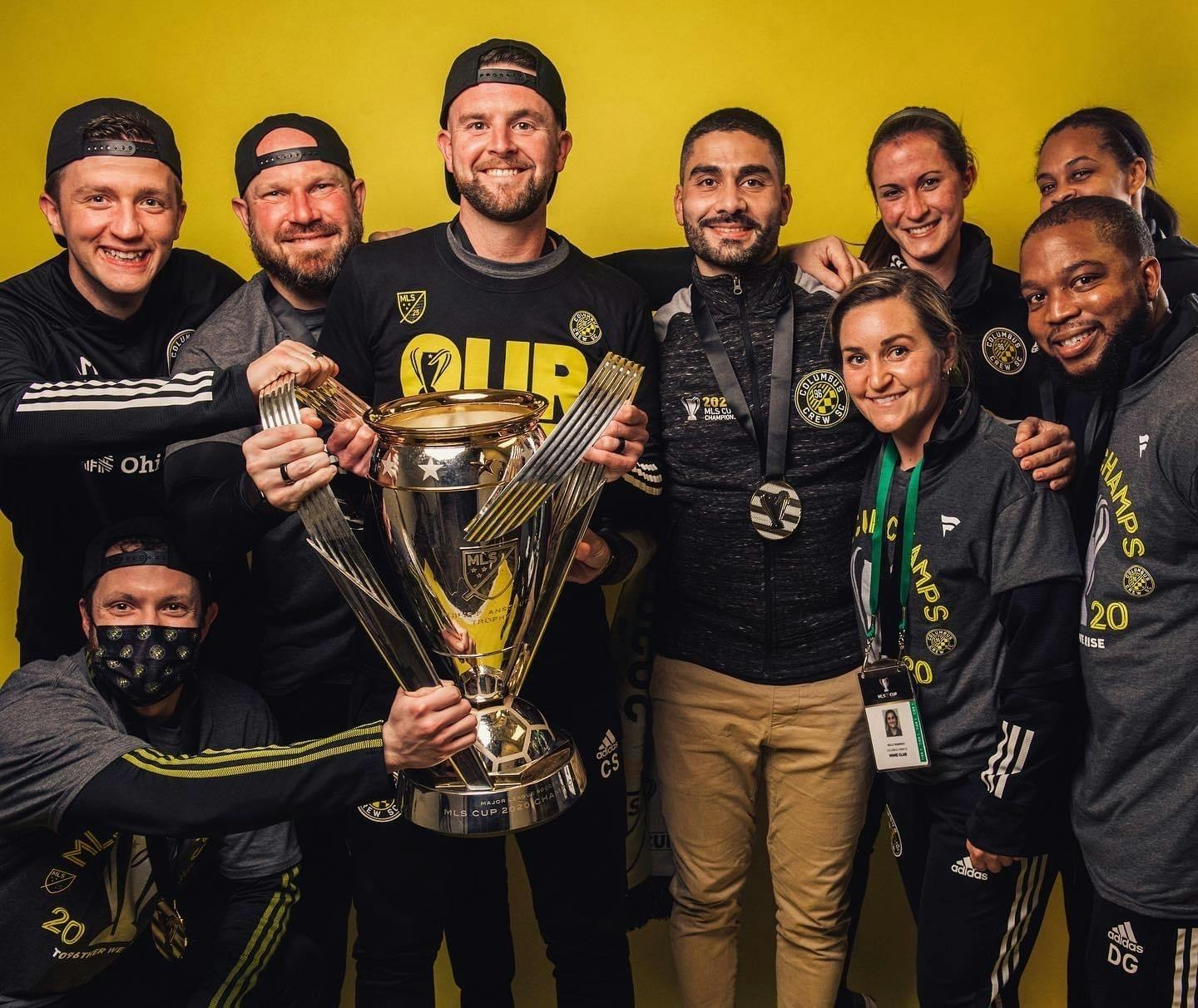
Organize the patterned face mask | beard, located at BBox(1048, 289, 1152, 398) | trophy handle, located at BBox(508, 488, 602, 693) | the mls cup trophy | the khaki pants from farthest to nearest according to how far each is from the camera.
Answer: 1. the khaki pants
2. the patterned face mask
3. beard, located at BBox(1048, 289, 1152, 398)
4. trophy handle, located at BBox(508, 488, 602, 693)
5. the mls cup trophy

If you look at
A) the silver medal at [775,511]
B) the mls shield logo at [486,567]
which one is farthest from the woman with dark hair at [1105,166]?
the mls shield logo at [486,567]

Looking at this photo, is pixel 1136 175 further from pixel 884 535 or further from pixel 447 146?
pixel 447 146

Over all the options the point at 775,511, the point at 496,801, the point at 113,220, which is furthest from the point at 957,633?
the point at 113,220

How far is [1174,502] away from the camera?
67.2 inches

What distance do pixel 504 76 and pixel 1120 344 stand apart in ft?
3.45

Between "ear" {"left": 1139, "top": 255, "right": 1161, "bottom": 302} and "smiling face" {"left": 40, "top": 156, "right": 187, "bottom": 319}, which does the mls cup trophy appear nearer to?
"smiling face" {"left": 40, "top": 156, "right": 187, "bottom": 319}

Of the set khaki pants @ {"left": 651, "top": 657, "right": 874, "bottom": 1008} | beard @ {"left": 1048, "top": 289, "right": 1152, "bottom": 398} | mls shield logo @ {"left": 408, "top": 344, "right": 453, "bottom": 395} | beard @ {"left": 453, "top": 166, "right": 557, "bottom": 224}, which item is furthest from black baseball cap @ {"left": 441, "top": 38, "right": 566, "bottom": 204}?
khaki pants @ {"left": 651, "top": 657, "right": 874, "bottom": 1008}

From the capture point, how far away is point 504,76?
2.05m

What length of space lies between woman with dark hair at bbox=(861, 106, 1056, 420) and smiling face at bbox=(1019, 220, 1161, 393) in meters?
0.35

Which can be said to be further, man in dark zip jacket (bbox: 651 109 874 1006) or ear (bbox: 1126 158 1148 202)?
ear (bbox: 1126 158 1148 202)

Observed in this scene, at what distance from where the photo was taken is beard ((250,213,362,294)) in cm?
223

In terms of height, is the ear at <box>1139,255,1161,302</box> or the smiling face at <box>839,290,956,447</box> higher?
the ear at <box>1139,255,1161,302</box>

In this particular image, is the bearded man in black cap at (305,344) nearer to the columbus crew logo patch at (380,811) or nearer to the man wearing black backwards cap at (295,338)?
the man wearing black backwards cap at (295,338)

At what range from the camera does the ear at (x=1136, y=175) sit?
2.38 metres
